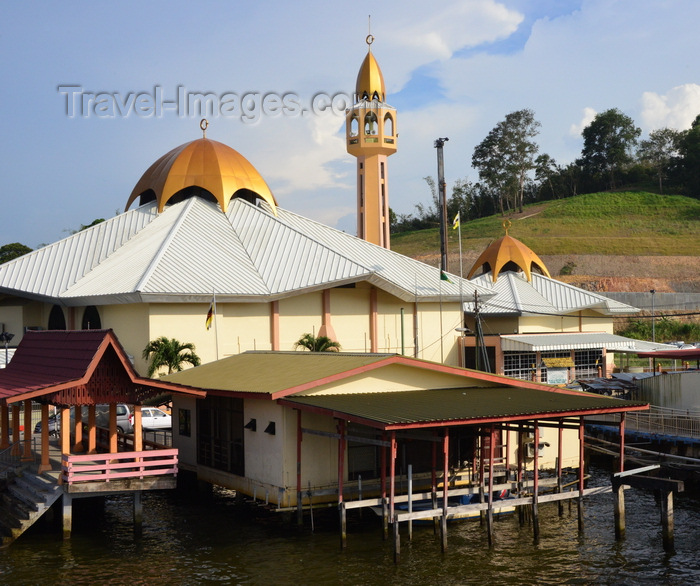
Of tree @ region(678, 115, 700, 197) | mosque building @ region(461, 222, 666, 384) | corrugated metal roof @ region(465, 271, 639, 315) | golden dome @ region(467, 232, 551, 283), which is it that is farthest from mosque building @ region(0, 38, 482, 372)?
tree @ region(678, 115, 700, 197)

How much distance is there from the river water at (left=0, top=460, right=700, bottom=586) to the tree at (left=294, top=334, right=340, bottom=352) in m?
19.4

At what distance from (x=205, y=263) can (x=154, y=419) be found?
11149mm

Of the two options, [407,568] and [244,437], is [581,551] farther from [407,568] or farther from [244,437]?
[244,437]

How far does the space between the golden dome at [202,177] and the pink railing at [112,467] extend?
32345mm

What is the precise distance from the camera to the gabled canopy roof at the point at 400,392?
21.2 metres

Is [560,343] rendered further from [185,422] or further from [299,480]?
[299,480]

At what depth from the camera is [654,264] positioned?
102 meters

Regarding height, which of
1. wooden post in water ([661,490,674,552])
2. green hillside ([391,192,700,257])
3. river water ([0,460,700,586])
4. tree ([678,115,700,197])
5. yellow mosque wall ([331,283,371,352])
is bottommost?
river water ([0,460,700,586])

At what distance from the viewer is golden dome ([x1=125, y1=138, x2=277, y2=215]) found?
5388cm

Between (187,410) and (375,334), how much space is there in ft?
64.2

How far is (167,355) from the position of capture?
40812 mm

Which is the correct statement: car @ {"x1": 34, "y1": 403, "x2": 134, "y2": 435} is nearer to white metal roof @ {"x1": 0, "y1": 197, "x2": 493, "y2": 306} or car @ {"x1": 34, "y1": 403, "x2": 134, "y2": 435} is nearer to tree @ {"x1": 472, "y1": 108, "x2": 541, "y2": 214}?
white metal roof @ {"x1": 0, "y1": 197, "x2": 493, "y2": 306}

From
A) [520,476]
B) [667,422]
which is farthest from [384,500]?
→ [667,422]

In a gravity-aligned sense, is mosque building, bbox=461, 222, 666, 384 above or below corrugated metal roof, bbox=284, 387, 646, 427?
above
